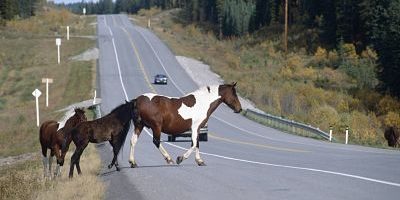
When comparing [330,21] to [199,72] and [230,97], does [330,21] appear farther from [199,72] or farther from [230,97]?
[230,97]

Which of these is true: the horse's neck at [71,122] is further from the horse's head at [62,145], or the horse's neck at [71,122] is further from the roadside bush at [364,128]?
the roadside bush at [364,128]

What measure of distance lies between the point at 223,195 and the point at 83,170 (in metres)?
5.54

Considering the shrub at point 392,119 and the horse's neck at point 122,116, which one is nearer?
the horse's neck at point 122,116

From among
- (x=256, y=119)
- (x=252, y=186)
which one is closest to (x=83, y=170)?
(x=252, y=186)

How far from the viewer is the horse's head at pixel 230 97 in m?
14.2

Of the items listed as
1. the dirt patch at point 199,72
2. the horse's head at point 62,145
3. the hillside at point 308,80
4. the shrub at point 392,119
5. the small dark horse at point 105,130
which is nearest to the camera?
the small dark horse at point 105,130

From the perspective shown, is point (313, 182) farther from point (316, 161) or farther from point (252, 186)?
point (316, 161)

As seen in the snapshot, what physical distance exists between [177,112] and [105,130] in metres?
1.61

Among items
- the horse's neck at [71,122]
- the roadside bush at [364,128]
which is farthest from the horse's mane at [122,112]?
the roadside bush at [364,128]

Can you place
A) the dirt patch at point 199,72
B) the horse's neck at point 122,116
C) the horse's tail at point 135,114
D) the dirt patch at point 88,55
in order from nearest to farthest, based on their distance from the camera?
the horse's neck at point 122,116 → the horse's tail at point 135,114 → the dirt patch at point 199,72 → the dirt patch at point 88,55

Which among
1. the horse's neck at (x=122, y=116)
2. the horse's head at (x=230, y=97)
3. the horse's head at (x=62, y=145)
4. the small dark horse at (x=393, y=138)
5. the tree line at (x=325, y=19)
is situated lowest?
the small dark horse at (x=393, y=138)

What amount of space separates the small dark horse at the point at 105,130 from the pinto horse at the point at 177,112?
273 millimetres

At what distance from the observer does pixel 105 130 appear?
1327 cm

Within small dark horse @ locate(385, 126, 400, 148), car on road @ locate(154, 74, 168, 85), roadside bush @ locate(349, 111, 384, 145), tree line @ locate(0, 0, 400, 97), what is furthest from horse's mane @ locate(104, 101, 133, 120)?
car on road @ locate(154, 74, 168, 85)
